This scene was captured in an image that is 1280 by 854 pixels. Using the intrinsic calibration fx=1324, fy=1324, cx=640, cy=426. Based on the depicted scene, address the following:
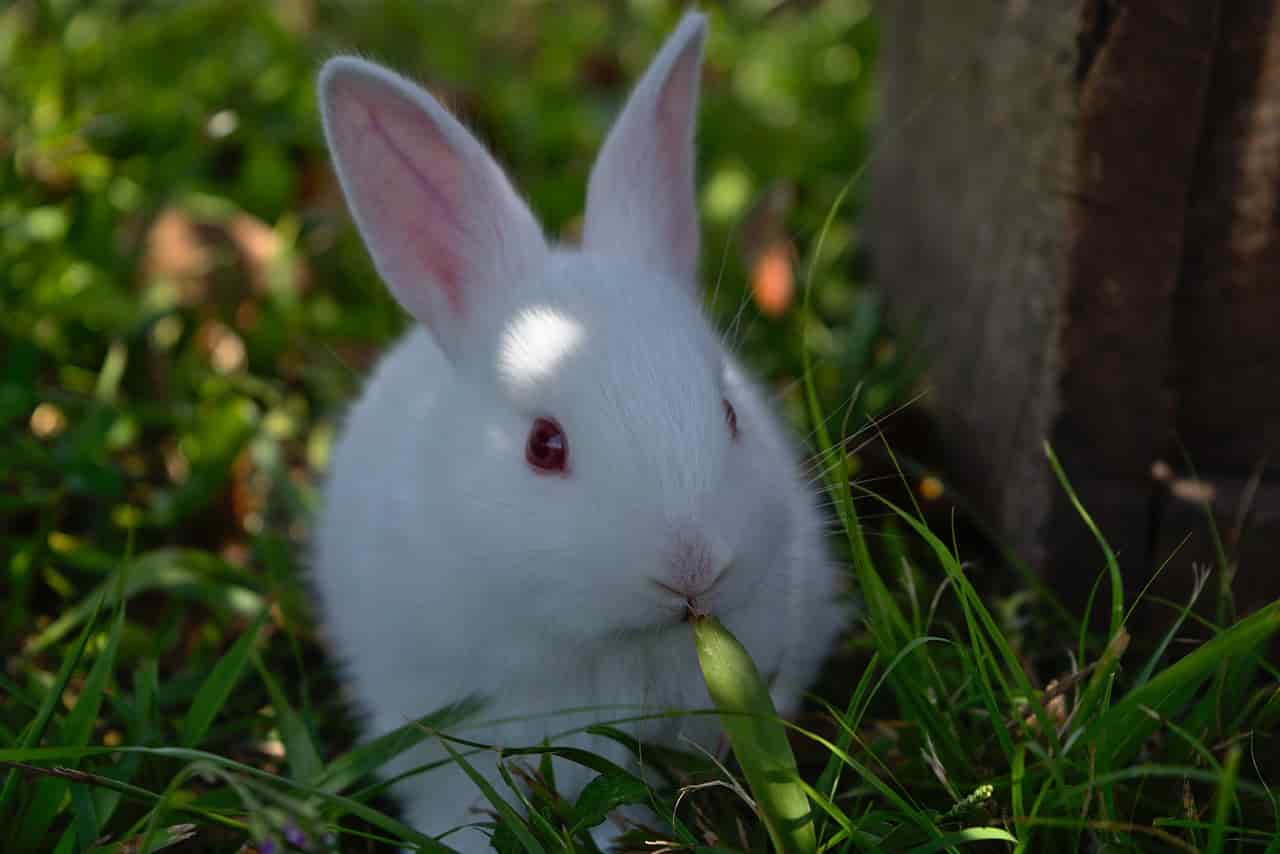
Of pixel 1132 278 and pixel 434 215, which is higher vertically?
pixel 434 215

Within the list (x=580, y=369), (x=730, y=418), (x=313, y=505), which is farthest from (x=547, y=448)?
(x=313, y=505)

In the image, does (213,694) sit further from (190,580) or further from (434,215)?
(434,215)

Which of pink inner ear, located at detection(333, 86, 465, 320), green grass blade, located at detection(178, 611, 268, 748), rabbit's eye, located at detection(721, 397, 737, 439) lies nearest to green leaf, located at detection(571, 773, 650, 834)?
rabbit's eye, located at detection(721, 397, 737, 439)

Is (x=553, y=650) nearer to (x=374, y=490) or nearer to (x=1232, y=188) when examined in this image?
(x=374, y=490)

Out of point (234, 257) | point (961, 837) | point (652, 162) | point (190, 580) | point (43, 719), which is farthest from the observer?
point (234, 257)

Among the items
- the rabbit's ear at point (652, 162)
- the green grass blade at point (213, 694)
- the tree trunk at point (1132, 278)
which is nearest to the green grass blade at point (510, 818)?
the green grass blade at point (213, 694)

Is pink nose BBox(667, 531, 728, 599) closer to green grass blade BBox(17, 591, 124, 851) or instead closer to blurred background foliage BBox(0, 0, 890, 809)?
blurred background foliage BBox(0, 0, 890, 809)

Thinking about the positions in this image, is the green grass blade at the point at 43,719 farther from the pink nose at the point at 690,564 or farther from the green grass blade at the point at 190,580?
the pink nose at the point at 690,564
